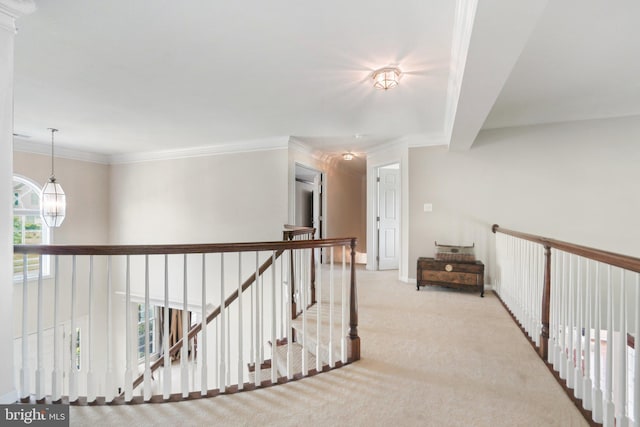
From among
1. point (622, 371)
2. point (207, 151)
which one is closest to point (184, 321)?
point (622, 371)

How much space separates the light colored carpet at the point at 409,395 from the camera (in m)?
1.61

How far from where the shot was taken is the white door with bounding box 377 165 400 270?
5523mm

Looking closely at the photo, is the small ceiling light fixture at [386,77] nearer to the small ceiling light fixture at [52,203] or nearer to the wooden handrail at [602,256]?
the wooden handrail at [602,256]

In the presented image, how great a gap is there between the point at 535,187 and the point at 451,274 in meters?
1.62

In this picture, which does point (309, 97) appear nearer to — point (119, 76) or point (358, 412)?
point (119, 76)

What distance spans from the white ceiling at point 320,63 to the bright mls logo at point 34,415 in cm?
225

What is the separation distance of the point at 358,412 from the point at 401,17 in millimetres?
2302

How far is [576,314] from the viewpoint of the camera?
191cm

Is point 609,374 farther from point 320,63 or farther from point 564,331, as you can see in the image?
point 320,63

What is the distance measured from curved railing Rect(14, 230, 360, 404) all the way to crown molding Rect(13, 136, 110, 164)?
1798mm

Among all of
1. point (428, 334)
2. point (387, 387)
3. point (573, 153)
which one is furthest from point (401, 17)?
point (573, 153)

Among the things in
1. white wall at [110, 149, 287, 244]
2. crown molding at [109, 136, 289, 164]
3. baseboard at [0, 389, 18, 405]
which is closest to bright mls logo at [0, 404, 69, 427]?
baseboard at [0, 389, 18, 405]

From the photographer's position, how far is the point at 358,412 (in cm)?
167

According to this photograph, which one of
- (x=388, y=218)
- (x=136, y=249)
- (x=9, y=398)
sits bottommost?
(x=9, y=398)
